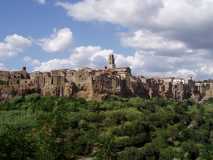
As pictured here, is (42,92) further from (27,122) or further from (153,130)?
(153,130)

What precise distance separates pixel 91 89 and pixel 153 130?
22.1 m

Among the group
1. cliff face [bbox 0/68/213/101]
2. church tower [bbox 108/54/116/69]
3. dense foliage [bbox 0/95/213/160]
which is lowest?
dense foliage [bbox 0/95/213/160]

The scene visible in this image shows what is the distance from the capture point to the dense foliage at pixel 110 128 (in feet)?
215

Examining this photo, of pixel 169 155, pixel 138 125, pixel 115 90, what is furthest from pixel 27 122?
pixel 115 90

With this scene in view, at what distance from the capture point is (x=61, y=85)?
103 meters

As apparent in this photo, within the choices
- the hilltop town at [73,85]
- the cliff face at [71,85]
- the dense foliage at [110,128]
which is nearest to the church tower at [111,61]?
the hilltop town at [73,85]

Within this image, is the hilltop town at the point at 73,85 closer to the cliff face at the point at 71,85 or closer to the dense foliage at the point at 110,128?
the cliff face at the point at 71,85

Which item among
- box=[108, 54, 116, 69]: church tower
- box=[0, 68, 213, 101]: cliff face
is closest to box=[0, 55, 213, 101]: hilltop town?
box=[0, 68, 213, 101]: cliff face

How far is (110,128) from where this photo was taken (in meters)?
79.1

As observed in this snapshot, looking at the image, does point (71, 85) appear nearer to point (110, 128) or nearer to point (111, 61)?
point (110, 128)

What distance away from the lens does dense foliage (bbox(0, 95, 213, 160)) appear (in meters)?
65.5

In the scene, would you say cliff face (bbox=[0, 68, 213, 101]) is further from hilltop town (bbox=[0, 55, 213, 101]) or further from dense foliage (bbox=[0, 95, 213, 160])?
dense foliage (bbox=[0, 95, 213, 160])

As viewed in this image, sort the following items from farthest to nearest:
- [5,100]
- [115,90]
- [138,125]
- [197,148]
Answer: [115,90] → [5,100] → [138,125] → [197,148]

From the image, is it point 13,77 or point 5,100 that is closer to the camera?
point 5,100
